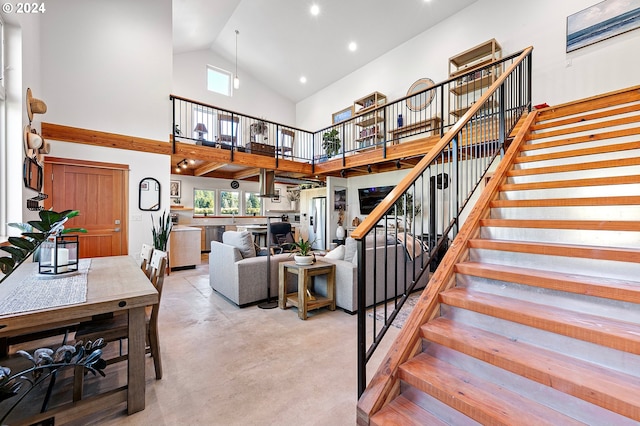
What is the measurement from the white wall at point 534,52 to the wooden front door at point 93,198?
6.51 metres

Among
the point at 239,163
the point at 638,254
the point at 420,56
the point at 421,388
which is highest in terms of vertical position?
the point at 420,56

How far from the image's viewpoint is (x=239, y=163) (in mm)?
6246

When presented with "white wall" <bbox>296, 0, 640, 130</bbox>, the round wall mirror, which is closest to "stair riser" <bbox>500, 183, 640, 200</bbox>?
"white wall" <bbox>296, 0, 640, 130</bbox>

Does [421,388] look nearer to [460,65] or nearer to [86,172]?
[86,172]

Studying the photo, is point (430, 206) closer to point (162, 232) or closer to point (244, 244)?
point (244, 244)

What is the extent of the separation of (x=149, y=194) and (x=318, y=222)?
15.5 feet

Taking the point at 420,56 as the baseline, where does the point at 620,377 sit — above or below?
below

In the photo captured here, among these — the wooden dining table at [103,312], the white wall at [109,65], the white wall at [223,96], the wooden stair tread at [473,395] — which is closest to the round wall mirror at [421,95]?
the white wall at [223,96]

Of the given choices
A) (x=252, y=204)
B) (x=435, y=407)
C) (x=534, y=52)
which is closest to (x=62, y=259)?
(x=435, y=407)

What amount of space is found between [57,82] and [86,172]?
135cm

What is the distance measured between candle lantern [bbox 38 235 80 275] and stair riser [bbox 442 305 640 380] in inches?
105

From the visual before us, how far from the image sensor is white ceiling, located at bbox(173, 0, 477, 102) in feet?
20.3

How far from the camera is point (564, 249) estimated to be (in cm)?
178

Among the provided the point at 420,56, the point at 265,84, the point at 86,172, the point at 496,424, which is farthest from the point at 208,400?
the point at 265,84
